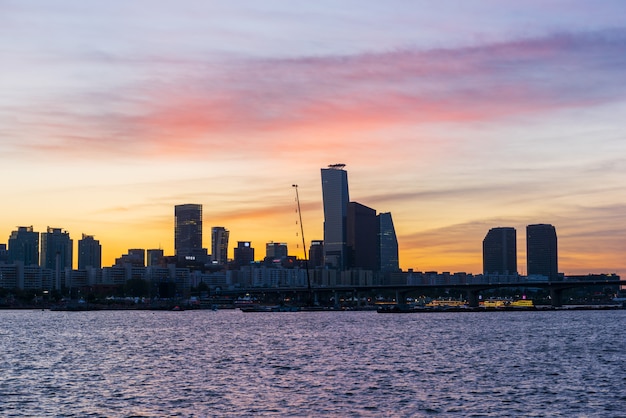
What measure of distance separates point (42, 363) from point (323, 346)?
124 feet

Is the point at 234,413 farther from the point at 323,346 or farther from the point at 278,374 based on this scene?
the point at 323,346

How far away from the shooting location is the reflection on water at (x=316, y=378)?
60.2 meters

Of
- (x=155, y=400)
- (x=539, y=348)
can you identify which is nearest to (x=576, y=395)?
(x=155, y=400)

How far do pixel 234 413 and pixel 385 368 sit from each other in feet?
103

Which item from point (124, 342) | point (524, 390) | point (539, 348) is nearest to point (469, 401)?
point (524, 390)

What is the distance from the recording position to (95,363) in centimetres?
9431

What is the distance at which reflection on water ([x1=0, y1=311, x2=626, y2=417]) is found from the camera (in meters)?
60.2

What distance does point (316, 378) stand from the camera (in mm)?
77625

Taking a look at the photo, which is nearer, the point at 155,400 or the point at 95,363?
the point at 155,400

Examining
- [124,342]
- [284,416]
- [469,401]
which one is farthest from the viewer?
[124,342]

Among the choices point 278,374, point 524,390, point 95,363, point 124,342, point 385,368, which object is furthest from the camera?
point 124,342

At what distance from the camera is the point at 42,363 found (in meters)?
94.9

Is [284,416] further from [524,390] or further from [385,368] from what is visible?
[385,368]

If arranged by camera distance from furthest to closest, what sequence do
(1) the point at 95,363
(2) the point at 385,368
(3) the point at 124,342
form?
(3) the point at 124,342 → (1) the point at 95,363 → (2) the point at 385,368
